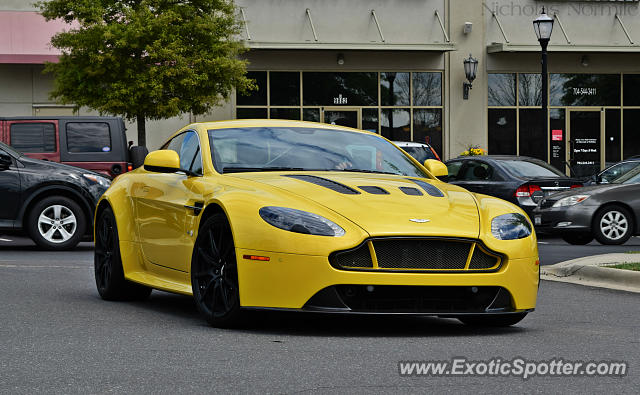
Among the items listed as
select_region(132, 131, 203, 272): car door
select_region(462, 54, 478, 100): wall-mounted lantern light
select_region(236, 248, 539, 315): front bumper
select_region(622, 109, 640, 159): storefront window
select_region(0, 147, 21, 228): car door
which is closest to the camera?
select_region(236, 248, 539, 315): front bumper

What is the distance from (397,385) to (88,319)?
123 inches

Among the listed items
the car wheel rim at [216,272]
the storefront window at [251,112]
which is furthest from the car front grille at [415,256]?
the storefront window at [251,112]

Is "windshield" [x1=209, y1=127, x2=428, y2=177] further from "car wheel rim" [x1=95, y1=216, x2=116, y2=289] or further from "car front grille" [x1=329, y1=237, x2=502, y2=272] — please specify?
"car wheel rim" [x1=95, y1=216, x2=116, y2=289]

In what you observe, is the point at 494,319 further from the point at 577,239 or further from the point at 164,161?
the point at 577,239

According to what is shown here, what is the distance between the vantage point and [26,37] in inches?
1176

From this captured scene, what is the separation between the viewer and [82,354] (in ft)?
20.0

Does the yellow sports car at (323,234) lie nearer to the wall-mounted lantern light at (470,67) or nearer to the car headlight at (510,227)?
the car headlight at (510,227)

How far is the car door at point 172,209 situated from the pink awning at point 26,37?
71.7ft

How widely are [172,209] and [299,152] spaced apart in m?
0.96

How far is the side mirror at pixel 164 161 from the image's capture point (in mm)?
7797

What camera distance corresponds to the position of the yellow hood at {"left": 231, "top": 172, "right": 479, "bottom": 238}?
21.6 ft

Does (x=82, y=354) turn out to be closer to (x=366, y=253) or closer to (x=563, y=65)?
(x=366, y=253)

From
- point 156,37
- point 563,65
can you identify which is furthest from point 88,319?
point 563,65

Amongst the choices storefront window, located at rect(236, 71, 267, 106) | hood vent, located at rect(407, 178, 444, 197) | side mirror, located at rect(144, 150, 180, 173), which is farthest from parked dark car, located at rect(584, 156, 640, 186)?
storefront window, located at rect(236, 71, 267, 106)
